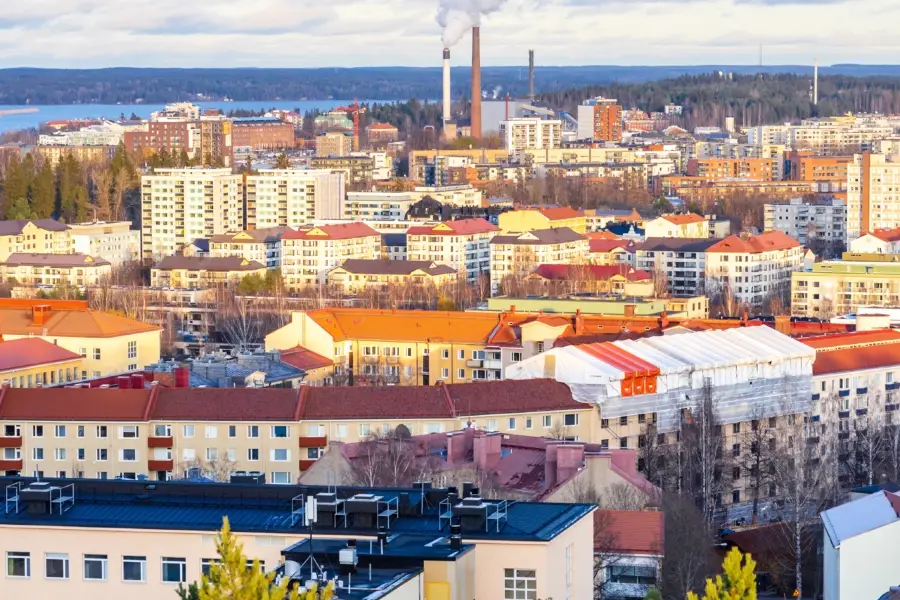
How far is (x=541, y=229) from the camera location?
172 ft

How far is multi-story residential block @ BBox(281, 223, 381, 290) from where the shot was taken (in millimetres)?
49906

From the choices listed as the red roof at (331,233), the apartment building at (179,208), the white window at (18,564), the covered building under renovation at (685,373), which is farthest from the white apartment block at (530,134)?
the white window at (18,564)

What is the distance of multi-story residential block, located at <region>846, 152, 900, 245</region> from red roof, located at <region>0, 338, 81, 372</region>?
31.0 m

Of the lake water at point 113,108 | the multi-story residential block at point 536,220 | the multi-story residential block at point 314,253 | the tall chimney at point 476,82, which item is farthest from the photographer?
the lake water at point 113,108

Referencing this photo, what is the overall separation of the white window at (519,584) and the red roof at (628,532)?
2.93 m

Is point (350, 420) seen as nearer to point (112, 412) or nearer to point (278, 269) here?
point (112, 412)

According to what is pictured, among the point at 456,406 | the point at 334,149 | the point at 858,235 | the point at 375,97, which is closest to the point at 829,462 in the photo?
the point at 456,406

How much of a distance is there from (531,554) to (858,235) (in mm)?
46385

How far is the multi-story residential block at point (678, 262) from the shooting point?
159 feet

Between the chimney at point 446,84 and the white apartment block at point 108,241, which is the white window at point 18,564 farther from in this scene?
the chimney at point 446,84

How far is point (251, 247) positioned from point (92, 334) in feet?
→ 69.6

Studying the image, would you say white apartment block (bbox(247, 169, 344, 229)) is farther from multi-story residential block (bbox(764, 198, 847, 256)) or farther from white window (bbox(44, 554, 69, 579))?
white window (bbox(44, 554, 69, 579))

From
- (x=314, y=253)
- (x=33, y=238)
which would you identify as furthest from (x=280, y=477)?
(x=33, y=238)

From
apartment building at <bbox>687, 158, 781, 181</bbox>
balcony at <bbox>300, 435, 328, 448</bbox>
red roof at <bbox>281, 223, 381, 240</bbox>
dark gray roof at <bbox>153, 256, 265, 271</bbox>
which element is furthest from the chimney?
balcony at <bbox>300, 435, 328, 448</bbox>
